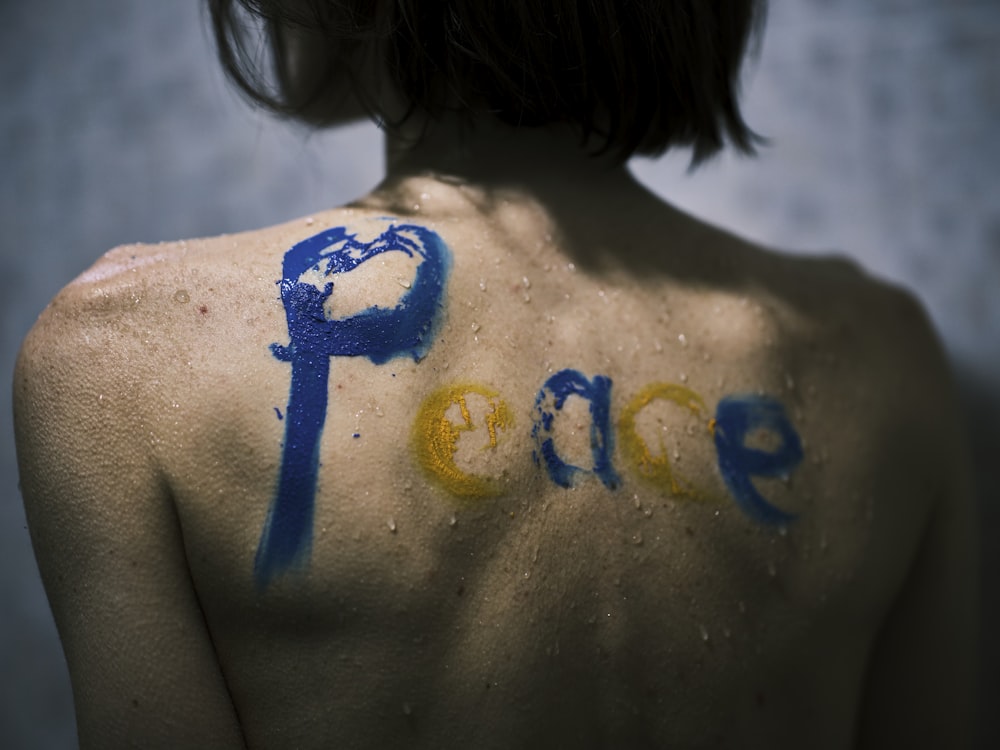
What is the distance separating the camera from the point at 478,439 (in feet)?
2.23

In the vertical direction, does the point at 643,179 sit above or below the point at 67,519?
above

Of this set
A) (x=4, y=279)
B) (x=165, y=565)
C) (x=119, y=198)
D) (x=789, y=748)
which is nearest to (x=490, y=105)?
(x=165, y=565)

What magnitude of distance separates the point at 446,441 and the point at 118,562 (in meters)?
0.23

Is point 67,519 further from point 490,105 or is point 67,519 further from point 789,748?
point 789,748

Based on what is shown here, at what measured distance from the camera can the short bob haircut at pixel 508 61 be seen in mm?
748

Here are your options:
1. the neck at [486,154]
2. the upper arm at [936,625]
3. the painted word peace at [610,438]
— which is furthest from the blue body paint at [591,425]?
the upper arm at [936,625]

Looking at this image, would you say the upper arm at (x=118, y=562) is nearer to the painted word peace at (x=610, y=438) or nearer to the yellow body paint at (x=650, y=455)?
the painted word peace at (x=610, y=438)

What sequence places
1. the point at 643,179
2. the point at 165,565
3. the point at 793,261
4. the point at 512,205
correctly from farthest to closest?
the point at 643,179
the point at 793,261
the point at 512,205
the point at 165,565

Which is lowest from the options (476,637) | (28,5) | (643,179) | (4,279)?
(476,637)

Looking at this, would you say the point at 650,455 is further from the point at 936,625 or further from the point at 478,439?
the point at 936,625

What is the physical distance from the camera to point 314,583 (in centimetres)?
65

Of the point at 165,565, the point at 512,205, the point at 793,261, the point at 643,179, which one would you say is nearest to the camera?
the point at 165,565

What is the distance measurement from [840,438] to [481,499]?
336 mm

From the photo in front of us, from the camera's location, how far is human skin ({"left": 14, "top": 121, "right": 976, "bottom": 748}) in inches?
25.5
